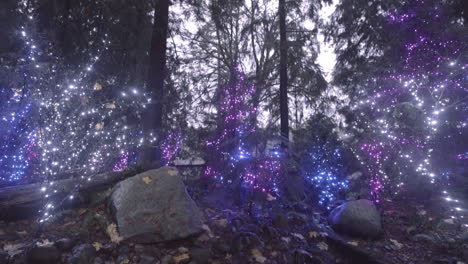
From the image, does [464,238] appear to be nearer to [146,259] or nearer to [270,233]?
[270,233]

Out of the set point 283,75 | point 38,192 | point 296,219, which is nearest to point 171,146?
point 38,192

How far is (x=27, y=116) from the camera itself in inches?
258

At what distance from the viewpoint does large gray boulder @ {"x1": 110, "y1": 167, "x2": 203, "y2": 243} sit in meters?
3.94

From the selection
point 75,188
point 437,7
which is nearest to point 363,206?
point 75,188

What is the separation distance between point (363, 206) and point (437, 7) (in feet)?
27.1

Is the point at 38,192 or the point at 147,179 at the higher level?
the point at 147,179

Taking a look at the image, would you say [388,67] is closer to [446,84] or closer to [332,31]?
[446,84]

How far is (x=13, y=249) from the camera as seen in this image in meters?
3.39

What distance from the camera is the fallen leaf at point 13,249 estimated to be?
3296mm

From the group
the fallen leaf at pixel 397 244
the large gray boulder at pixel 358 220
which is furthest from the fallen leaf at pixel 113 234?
the fallen leaf at pixel 397 244

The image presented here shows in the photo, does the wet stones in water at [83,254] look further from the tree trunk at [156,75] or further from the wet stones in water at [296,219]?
the wet stones in water at [296,219]

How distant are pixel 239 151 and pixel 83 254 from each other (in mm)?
3970

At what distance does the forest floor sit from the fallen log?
21 centimetres

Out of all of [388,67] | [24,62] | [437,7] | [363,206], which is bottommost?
[363,206]
